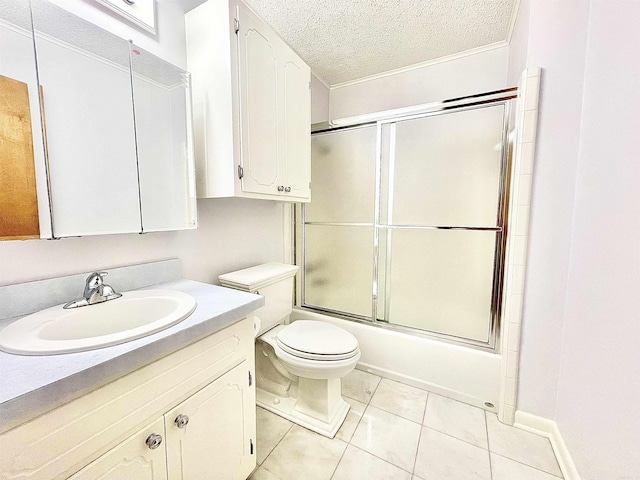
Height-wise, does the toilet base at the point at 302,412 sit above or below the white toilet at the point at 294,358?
below

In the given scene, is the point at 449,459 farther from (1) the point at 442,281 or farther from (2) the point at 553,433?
(1) the point at 442,281

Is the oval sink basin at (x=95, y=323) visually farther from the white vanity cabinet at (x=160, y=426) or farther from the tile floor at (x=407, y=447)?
the tile floor at (x=407, y=447)

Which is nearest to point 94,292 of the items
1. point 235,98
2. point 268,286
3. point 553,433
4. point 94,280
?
point 94,280

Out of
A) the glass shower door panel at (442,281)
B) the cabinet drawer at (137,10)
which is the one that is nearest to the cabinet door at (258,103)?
the cabinet drawer at (137,10)

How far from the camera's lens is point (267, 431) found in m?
1.39

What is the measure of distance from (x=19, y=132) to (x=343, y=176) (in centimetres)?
166

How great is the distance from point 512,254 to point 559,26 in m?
1.05

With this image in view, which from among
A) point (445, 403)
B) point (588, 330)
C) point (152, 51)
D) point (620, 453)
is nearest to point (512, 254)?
point (588, 330)

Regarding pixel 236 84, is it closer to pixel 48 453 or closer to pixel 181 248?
pixel 181 248

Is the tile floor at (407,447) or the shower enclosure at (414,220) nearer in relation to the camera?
the tile floor at (407,447)

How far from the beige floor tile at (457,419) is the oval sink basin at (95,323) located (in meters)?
1.45

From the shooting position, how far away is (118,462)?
0.62 metres

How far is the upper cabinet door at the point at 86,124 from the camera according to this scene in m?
0.87

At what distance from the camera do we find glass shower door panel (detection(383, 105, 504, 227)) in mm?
1545
